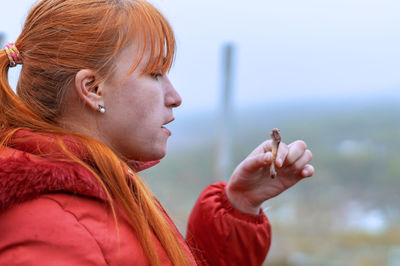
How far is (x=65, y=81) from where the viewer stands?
3.78 ft

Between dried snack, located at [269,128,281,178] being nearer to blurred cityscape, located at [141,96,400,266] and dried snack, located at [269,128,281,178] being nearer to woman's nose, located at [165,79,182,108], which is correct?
woman's nose, located at [165,79,182,108]

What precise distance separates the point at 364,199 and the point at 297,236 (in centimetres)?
73

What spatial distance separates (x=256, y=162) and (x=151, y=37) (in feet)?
1.44

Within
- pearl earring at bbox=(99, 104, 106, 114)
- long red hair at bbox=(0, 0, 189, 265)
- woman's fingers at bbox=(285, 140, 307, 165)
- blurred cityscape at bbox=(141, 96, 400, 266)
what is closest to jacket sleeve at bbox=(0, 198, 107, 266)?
long red hair at bbox=(0, 0, 189, 265)

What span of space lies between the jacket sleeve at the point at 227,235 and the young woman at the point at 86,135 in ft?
0.82

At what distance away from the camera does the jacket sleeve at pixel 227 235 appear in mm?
1500

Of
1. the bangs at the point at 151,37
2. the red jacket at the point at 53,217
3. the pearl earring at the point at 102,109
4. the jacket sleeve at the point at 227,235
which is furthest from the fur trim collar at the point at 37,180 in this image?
the jacket sleeve at the point at 227,235

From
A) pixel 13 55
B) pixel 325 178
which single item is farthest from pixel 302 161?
pixel 325 178

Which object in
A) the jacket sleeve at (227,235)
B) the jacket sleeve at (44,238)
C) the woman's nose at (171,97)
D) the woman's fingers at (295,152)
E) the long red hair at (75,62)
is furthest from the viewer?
the jacket sleeve at (227,235)

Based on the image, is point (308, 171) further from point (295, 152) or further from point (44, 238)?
point (44, 238)

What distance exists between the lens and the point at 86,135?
115 centimetres

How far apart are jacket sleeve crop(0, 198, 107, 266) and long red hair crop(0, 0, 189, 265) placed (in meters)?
0.15

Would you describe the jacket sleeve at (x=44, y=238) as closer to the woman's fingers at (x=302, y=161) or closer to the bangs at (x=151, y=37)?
the bangs at (x=151, y=37)

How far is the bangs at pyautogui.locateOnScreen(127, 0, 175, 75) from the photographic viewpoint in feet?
3.88
